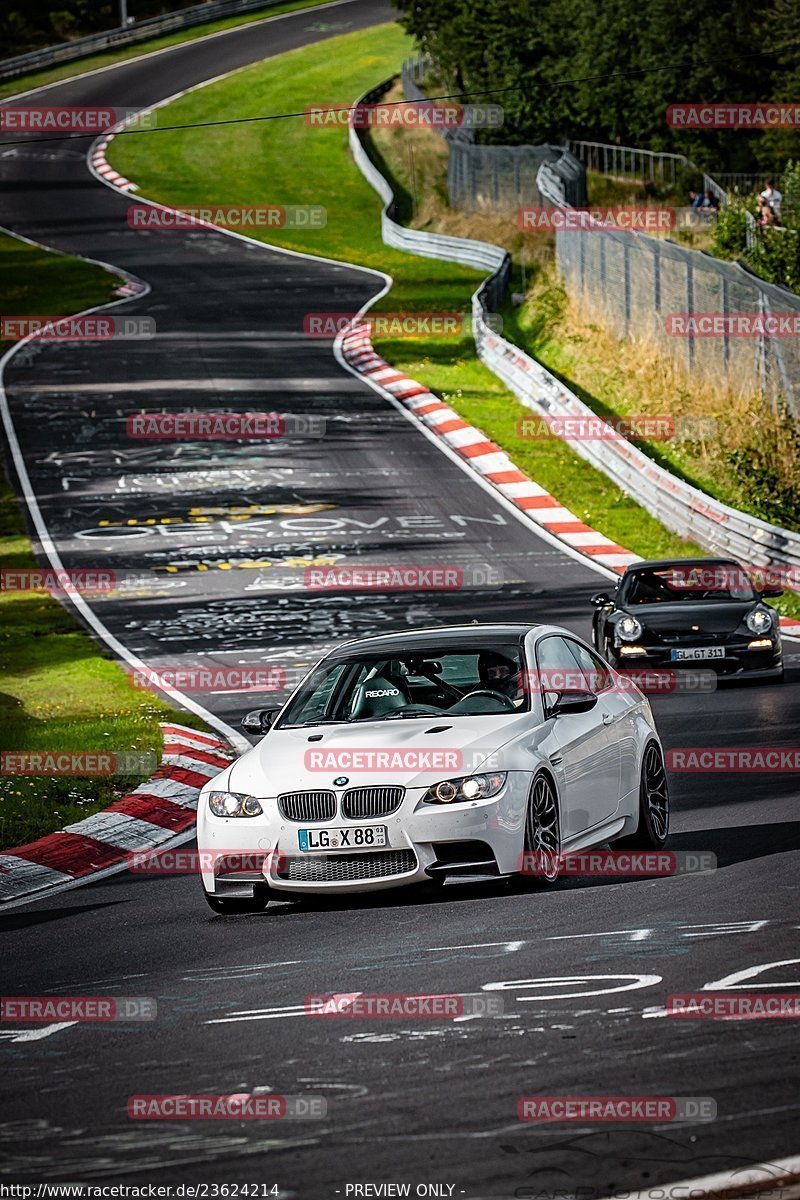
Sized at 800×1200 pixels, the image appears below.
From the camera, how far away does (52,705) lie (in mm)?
18812

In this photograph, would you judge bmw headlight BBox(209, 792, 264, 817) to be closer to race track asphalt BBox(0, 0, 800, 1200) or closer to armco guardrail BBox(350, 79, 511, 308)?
race track asphalt BBox(0, 0, 800, 1200)

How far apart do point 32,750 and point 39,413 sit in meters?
23.3

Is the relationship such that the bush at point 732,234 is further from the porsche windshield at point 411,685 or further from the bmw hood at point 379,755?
the bmw hood at point 379,755

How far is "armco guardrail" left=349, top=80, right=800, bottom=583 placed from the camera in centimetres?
2391

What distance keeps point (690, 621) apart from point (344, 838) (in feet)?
32.8

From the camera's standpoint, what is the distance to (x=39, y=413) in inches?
1506

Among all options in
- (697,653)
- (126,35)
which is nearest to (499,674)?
(697,653)

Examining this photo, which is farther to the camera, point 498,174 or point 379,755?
point 498,174

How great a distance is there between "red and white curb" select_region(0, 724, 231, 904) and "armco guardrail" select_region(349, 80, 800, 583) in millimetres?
10002

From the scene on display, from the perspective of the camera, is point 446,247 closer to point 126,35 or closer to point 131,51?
point 131,51

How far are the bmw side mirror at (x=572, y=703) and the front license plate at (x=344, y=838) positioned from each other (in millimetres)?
1483

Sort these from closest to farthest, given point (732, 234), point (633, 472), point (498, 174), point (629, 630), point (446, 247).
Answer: point (629, 630), point (633, 472), point (732, 234), point (446, 247), point (498, 174)

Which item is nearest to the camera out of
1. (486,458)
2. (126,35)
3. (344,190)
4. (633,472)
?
(633,472)

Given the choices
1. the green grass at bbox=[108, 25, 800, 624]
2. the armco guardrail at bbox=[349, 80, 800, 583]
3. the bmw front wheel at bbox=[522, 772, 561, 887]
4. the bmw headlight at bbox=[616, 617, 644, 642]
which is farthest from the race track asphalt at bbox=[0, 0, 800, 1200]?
the green grass at bbox=[108, 25, 800, 624]
